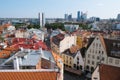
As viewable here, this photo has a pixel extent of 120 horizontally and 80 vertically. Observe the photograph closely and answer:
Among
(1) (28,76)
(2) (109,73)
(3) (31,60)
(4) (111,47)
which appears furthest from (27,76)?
(4) (111,47)

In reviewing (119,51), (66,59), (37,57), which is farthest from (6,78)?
(66,59)

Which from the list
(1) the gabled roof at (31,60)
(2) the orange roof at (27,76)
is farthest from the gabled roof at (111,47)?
(2) the orange roof at (27,76)

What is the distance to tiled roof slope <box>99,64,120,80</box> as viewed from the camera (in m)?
28.1

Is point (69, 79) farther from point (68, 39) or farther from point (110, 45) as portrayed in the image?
point (68, 39)

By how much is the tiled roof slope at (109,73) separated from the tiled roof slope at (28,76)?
31.1 feet

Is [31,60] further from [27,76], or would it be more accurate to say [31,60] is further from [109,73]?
[109,73]

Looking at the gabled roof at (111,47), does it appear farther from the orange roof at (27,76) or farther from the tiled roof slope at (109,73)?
the orange roof at (27,76)

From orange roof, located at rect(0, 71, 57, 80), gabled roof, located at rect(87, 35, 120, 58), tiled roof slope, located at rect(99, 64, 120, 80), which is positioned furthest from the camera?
gabled roof, located at rect(87, 35, 120, 58)

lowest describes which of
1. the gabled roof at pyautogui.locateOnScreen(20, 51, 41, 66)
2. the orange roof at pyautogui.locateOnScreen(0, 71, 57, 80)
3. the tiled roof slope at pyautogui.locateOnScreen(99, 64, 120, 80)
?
the tiled roof slope at pyautogui.locateOnScreen(99, 64, 120, 80)

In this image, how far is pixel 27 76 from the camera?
22.3 meters

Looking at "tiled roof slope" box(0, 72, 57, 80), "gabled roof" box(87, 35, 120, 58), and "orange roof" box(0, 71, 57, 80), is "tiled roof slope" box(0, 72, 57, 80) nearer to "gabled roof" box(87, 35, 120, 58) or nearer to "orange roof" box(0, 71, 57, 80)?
"orange roof" box(0, 71, 57, 80)

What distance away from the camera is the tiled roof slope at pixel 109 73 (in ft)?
92.1

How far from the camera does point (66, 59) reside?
191 ft

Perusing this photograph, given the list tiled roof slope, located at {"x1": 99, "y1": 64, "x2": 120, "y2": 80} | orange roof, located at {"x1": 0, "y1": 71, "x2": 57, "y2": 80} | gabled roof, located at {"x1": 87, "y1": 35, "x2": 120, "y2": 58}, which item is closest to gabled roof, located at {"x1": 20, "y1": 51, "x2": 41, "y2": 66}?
orange roof, located at {"x1": 0, "y1": 71, "x2": 57, "y2": 80}
